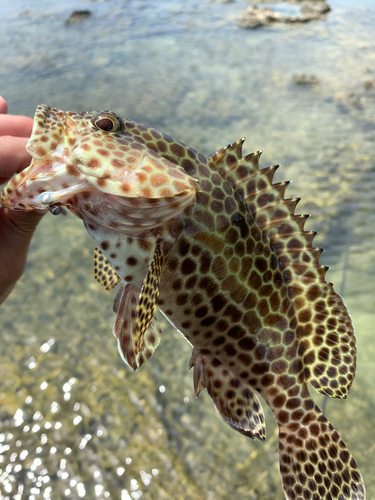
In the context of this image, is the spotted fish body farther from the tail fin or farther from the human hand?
the human hand

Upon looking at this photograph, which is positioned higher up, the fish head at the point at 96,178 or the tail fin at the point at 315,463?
the fish head at the point at 96,178

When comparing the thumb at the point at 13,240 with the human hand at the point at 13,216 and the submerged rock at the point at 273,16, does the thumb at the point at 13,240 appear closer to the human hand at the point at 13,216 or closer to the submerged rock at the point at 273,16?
the human hand at the point at 13,216

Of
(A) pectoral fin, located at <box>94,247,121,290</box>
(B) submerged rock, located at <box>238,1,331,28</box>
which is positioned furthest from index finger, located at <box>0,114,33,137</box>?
(B) submerged rock, located at <box>238,1,331,28</box>

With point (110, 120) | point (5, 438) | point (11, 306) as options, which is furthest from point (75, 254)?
point (110, 120)

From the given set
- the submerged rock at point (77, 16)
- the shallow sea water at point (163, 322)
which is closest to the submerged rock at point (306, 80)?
the shallow sea water at point (163, 322)

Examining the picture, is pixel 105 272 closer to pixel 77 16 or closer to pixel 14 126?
pixel 14 126

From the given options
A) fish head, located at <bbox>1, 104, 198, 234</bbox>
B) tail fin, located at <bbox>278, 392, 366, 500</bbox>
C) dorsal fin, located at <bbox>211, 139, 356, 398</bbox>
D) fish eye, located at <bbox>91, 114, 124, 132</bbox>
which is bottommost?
tail fin, located at <bbox>278, 392, 366, 500</bbox>
